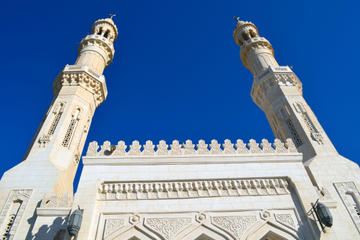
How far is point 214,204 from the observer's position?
808cm

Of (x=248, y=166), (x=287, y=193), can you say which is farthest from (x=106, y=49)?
(x=287, y=193)

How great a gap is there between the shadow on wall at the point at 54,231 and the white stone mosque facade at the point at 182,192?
0.09ft

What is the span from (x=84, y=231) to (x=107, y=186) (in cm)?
149

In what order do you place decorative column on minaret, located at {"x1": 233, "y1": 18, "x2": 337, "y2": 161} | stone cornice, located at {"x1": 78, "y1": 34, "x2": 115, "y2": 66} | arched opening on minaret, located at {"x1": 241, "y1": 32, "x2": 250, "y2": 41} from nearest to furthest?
decorative column on minaret, located at {"x1": 233, "y1": 18, "x2": 337, "y2": 161}
stone cornice, located at {"x1": 78, "y1": 34, "x2": 115, "y2": 66}
arched opening on minaret, located at {"x1": 241, "y1": 32, "x2": 250, "y2": 41}

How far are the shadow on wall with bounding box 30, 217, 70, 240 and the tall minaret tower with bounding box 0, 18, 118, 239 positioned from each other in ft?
2.77

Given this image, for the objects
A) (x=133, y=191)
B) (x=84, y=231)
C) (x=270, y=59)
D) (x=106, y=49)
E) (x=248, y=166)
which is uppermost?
(x=106, y=49)

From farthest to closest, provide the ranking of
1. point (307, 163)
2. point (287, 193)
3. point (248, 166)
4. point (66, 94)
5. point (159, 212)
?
point (66, 94) < point (307, 163) < point (248, 166) < point (287, 193) < point (159, 212)

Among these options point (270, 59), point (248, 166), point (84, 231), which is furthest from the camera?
point (270, 59)

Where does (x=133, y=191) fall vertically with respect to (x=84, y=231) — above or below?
above

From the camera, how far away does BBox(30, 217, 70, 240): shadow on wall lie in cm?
765

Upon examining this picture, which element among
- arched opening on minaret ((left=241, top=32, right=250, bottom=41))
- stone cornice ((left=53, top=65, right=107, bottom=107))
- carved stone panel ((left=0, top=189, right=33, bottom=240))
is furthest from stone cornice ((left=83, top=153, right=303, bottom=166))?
arched opening on minaret ((left=241, top=32, right=250, bottom=41))

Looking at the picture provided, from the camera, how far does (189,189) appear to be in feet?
27.5

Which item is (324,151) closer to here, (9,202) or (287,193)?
(287,193)

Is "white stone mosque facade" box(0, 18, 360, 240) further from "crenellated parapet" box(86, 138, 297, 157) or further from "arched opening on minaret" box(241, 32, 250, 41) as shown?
"arched opening on minaret" box(241, 32, 250, 41)
